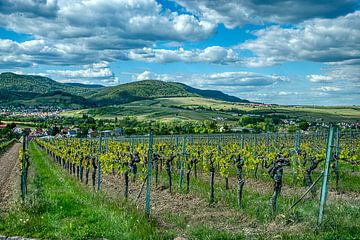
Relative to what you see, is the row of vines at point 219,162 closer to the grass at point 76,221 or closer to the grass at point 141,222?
the grass at point 141,222

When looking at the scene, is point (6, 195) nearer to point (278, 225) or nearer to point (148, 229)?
point (148, 229)

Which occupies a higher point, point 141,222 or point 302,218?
point 302,218

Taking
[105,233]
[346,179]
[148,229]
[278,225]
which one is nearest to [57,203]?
[105,233]

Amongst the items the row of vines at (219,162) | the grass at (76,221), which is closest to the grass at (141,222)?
the grass at (76,221)

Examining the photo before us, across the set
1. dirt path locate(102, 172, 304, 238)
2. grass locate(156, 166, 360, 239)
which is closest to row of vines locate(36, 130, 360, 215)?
grass locate(156, 166, 360, 239)

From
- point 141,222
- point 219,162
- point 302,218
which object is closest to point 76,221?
point 141,222

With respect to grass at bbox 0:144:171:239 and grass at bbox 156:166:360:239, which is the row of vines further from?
grass at bbox 0:144:171:239

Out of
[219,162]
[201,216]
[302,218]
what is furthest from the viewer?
[219,162]

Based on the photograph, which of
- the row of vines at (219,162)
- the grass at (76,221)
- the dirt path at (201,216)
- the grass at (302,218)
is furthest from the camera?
the row of vines at (219,162)

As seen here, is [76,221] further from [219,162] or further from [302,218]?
[219,162]

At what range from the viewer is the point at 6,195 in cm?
1470

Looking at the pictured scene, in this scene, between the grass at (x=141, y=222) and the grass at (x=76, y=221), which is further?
the grass at (x=76, y=221)

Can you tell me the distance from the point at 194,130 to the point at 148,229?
230 feet

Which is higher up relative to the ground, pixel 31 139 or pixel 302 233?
pixel 302 233
